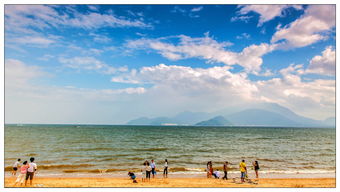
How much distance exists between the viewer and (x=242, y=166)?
21.0m

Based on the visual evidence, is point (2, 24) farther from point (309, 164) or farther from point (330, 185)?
point (309, 164)

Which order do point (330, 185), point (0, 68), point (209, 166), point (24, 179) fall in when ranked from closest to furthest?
point (0, 68) → point (24, 179) → point (330, 185) → point (209, 166)

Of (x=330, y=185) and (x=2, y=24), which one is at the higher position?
(x=2, y=24)

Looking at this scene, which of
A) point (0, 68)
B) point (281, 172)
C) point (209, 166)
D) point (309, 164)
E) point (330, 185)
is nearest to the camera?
point (0, 68)

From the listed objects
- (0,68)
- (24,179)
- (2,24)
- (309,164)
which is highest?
(2,24)

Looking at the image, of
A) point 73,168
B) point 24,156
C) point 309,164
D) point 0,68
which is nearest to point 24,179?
→ point 0,68

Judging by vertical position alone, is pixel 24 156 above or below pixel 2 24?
below

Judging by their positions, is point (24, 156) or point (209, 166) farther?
point (24, 156)

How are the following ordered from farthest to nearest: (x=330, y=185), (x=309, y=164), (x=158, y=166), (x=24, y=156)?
(x=24, y=156)
(x=309, y=164)
(x=158, y=166)
(x=330, y=185)

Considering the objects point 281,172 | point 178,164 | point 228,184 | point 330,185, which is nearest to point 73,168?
point 178,164

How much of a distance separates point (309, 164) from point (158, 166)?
2299cm

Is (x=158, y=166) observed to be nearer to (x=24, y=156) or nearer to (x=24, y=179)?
(x=24, y=179)

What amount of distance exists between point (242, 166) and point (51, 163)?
26.3 metres

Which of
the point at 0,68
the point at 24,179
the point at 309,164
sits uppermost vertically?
the point at 0,68
